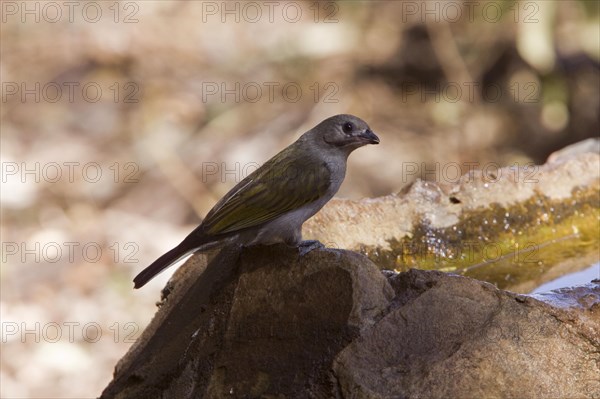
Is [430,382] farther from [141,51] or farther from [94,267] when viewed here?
[141,51]

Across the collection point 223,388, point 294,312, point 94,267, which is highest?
point 294,312

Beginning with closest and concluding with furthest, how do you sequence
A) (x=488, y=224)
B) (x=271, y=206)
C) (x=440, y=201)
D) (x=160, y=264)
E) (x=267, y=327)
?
1. (x=267, y=327)
2. (x=160, y=264)
3. (x=271, y=206)
4. (x=440, y=201)
5. (x=488, y=224)

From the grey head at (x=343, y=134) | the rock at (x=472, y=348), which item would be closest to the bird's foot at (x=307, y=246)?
the rock at (x=472, y=348)

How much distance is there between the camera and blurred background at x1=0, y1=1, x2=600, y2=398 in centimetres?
814

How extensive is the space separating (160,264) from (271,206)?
0.57 metres

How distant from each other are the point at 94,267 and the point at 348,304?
5239mm

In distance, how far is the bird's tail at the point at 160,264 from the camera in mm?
4137

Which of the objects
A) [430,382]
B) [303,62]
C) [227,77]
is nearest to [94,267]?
[227,77]

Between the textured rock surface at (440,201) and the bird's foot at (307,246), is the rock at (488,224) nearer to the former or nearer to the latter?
the textured rock surface at (440,201)

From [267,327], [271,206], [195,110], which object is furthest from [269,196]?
[195,110]

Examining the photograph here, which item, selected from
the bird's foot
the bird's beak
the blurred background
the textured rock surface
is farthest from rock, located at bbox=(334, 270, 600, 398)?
the blurred background

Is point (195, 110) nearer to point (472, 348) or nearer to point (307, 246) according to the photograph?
point (307, 246)

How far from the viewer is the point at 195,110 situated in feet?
35.6

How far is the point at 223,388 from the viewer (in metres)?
3.53
